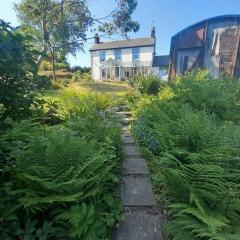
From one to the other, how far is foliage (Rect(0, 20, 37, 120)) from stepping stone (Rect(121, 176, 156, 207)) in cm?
147

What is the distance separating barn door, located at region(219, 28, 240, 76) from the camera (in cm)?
1353

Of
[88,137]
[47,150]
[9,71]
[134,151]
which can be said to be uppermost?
[9,71]

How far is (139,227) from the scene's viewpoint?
2.42 metres

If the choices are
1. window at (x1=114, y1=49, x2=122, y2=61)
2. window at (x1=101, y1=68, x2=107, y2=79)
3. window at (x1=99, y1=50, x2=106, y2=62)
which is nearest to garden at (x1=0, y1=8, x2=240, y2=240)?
window at (x1=114, y1=49, x2=122, y2=61)

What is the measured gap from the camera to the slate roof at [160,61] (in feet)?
114

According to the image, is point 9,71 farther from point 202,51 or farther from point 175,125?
point 202,51

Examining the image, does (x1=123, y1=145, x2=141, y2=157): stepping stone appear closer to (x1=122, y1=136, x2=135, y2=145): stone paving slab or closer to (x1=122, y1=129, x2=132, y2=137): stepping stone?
(x1=122, y1=136, x2=135, y2=145): stone paving slab

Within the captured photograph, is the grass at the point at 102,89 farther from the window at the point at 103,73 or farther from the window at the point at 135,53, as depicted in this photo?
the window at the point at 103,73

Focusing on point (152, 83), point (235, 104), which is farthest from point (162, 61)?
point (235, 104)

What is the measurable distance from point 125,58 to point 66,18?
1681 centimetres

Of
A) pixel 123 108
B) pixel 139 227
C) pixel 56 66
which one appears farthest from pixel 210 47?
pixel 56 66

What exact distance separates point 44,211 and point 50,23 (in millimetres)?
19009

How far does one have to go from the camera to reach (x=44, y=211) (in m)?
2.42

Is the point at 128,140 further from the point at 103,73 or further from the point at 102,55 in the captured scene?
the point at 102,55
